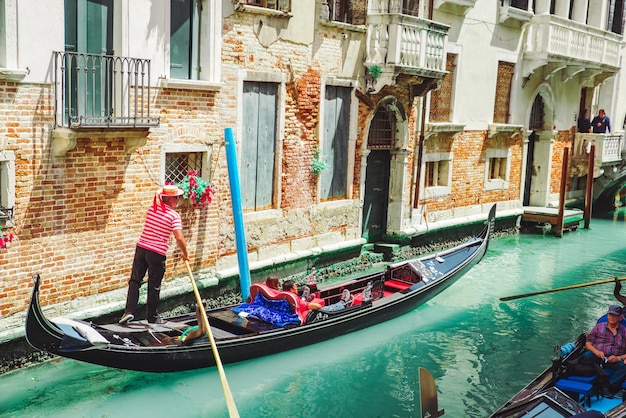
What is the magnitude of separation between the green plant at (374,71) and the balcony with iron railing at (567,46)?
5.21m

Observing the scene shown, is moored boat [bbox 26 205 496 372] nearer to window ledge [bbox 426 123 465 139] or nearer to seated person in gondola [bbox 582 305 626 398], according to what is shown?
seated person in gondola [bbox 582 305 626 398]

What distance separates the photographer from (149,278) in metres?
7.09

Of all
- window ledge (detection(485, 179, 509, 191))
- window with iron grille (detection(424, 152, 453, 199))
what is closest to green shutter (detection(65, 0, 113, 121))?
window with iron grille (detection(424, 152, 453, 199))

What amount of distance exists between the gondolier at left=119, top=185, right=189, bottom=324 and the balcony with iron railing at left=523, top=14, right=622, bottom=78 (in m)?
9.79

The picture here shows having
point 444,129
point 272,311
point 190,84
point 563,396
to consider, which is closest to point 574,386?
point 563,396

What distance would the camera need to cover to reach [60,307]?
6.79m

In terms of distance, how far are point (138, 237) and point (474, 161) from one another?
7980 mm

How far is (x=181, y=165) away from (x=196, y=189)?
325 mm

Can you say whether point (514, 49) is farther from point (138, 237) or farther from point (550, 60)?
point (138, 237)

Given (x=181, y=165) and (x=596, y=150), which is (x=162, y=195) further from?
(x=596, y=150)

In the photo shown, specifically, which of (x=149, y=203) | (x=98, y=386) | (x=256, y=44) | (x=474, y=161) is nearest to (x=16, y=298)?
(x=98, y=386)

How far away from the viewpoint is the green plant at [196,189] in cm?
793

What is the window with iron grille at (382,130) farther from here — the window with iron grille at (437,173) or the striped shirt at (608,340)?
the striped shirt at (608,340)

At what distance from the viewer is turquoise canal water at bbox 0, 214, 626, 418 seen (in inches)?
237
